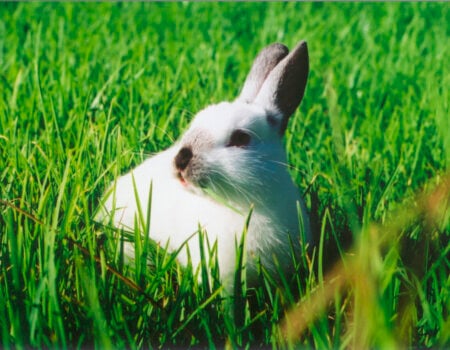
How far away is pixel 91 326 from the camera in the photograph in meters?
1.37

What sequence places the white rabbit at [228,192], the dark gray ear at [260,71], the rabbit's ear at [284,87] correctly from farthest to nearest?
the dark gray ear at [260,71], the rabbit's ear at [284,87], the white rabbit at [228,192]

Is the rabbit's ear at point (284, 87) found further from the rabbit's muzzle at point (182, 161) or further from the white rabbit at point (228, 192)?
the rabbit's muzzle at point (182, 161)

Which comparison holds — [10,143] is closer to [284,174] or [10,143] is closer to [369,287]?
[284,174]

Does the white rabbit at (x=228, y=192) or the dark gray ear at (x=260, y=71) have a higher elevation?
the dark gray ear at (x=260, y=71)

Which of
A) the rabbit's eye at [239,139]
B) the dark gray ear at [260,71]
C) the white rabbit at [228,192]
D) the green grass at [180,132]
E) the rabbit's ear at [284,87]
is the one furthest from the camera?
the dark gray ear at [260,71]

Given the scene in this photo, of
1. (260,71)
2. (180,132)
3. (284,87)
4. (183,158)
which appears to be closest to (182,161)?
(183,158)

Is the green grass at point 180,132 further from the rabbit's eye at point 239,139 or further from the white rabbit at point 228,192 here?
the rabbit's eye at point 239,139

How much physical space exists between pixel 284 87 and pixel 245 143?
31 centimetres

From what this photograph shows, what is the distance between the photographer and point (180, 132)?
2488 millimetres

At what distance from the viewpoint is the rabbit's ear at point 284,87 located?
1.96 m

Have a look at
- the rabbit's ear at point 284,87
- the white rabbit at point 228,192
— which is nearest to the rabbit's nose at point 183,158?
the white rabbit at point 228,192

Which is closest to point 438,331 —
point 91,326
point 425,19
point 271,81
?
point 91,326

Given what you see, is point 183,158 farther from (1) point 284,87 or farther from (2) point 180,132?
(2) point 180,132

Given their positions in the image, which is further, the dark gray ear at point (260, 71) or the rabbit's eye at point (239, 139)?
the dark gray ear at point (260, 71)
